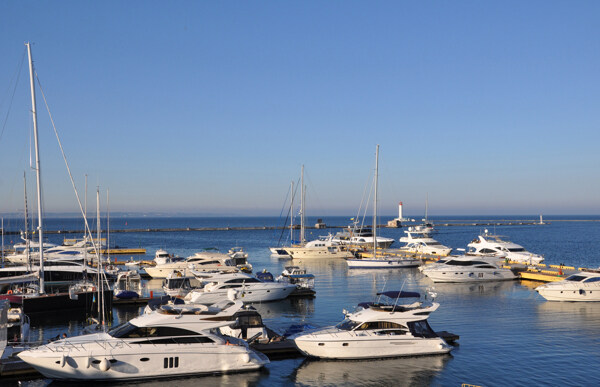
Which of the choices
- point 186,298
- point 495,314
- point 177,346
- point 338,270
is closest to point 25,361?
point 177,346

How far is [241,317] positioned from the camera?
2414 cm

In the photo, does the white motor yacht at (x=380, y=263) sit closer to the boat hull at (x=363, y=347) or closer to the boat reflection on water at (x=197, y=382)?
the boat hull at (x=363, y=347)

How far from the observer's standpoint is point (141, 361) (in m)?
19.3

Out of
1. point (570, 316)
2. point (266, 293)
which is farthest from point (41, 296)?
point (570, 316)

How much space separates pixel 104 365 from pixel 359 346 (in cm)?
1047

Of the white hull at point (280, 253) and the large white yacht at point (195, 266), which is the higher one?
the large white yacht at point (195, 266)

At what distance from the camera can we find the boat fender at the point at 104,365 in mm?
18766

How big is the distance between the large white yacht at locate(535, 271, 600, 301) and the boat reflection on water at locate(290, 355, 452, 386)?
57.2ft

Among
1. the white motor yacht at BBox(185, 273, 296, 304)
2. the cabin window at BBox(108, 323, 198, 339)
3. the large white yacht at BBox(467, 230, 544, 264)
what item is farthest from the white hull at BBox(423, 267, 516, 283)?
the cabin window at BBox(108, 323, 198, 339)

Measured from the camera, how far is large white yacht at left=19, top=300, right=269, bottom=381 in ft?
61.5

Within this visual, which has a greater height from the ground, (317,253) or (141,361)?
(141,361)

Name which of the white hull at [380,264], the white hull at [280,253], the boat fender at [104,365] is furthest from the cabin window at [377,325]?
the white hull at [280,253]

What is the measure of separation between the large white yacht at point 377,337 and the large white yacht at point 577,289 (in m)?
17.0

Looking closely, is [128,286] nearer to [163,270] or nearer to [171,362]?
[163,270]
